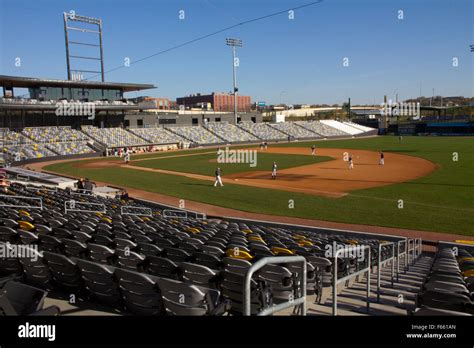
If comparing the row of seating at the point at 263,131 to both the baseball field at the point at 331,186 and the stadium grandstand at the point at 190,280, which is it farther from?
the stadium grandstand at the point at 190,280

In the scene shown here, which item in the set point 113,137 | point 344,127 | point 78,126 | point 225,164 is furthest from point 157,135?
point 344,127

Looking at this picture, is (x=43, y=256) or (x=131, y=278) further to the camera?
(x=43, y=256)

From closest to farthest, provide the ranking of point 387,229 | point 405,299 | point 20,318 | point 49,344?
point 49,344 < point 20,318 < point 405,299 < point 387,229

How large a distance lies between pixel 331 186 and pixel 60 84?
5252cm

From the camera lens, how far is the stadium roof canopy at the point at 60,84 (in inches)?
2253

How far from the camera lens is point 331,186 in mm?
29938

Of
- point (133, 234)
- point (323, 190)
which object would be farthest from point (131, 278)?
point (323, 190)

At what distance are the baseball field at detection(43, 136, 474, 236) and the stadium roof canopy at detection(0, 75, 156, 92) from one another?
17.9 metres

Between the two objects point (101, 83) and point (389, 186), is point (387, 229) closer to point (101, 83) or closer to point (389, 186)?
point (389, 186)

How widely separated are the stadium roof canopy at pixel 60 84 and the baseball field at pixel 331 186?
1795 cm

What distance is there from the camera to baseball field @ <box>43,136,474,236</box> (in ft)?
68.2

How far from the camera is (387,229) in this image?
1798 centimetres

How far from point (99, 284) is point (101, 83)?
6818cm

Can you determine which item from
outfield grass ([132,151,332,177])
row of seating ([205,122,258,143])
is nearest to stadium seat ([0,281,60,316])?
outfield grass ([132,151,332,177])
